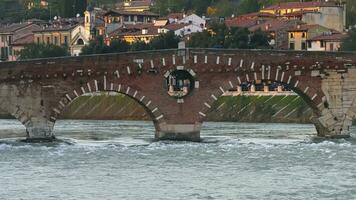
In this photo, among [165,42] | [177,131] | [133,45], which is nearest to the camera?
[177,131]

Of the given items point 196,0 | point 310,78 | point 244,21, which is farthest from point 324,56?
point 196,0

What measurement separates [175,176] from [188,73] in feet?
64.3

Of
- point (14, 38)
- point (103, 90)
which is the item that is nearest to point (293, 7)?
point (14, 38)

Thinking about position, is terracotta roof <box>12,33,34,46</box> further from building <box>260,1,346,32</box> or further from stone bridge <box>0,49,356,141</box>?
stone bridge <box>0,49,356,141</box>

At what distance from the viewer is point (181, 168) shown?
5697 centimetres

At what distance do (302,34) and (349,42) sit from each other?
747 inches

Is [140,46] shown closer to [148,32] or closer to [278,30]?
[278,30]

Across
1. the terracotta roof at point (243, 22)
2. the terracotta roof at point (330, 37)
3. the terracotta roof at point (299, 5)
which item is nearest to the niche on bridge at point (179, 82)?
the terracotta roof at point (330, 37)

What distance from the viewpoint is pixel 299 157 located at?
202ft

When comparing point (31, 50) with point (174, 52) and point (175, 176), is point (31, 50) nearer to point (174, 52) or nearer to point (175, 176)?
point (174, 52)

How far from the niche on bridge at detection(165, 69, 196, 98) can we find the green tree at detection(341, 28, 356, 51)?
17.6 m

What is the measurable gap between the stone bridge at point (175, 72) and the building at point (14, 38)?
94.1 m

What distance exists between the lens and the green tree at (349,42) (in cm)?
11307

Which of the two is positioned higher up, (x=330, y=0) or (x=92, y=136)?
(x=330, y=0)
